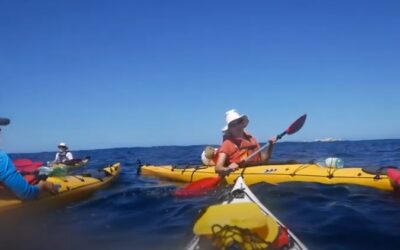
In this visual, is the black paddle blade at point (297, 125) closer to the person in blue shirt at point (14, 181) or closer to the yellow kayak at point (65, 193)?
the yellow kayak at point (65, 193)

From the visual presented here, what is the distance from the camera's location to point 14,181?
6.31m

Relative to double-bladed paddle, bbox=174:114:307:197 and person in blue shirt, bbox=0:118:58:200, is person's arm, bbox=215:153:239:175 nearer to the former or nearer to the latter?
double-bladed paddle, bbox=174:114:307:197

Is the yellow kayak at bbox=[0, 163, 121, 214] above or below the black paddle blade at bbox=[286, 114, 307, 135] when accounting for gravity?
below

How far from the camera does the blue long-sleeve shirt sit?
6.05m

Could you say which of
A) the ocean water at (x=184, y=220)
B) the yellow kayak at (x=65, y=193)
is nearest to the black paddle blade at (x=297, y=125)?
the ocean water at (x=184, y=220)

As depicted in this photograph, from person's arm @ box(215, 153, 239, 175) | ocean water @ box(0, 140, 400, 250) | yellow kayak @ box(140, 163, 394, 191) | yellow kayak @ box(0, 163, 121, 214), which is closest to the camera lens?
ocean water @ box(0, 140, 400, 250)

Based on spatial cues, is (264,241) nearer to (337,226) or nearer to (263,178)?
(337,226)

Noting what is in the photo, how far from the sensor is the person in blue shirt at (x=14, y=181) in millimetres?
6055

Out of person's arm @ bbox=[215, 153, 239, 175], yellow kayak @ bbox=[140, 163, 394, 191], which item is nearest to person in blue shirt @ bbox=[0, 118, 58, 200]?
person's arm @ bbox=[215, 153, 239, 175]

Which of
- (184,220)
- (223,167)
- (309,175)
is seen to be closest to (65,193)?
(184,220)

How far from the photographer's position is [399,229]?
4902 mm

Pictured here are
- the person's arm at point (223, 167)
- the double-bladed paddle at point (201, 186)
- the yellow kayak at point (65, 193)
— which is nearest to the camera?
the yellow kayak at point (65, 193)

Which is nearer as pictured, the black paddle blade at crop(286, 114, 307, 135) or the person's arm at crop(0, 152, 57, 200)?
the person's arm at crop(0, 152, 57, 200)

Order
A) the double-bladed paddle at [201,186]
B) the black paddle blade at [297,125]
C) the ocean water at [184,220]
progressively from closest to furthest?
the ocean water at [184,220] < the double-bladed paddle at [201,186] < the black paddle blade at [297,125]
